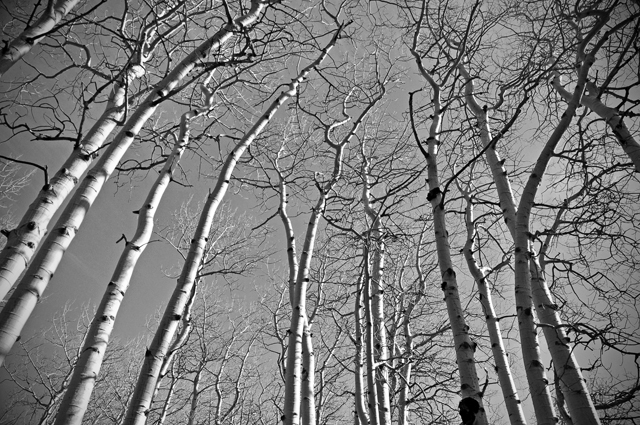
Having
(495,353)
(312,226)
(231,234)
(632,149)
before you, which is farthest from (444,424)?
(231,234)

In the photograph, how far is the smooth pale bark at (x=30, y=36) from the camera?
9.66ft

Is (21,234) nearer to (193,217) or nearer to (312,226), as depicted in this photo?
(312,226)

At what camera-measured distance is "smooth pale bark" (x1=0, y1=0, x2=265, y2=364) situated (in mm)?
1939

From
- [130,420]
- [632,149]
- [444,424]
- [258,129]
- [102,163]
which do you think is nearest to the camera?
[130,420]

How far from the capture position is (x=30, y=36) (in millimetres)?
3088

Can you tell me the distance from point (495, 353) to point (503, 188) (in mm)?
2003

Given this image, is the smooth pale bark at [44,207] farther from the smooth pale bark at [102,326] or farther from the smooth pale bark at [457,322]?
the smooth pale bark at [457,322]

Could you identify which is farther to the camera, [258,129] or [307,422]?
[258,129]

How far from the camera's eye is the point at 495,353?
13.5 ft

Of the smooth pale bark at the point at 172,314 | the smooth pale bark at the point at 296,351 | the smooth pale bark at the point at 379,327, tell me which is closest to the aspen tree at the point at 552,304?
the smooth pale bark at the point at 379,327

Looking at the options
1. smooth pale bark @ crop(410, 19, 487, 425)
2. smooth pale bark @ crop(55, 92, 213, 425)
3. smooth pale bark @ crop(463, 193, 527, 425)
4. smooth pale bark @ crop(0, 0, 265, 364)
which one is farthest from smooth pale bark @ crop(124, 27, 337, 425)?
smooth pale bark @ crop(463, 193, 527, 425)

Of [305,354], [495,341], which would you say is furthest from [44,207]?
[495,341]

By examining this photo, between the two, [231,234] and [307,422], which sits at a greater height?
[231,234]

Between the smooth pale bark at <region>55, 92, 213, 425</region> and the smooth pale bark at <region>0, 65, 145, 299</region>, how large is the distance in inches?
20.3
